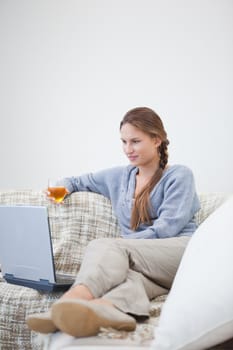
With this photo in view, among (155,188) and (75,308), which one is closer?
(75,308)

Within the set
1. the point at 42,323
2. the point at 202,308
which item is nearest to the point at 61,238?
the point at 42,323

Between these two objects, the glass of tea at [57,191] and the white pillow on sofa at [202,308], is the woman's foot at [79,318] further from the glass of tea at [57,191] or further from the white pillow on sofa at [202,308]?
the glass of tea at [57,191]

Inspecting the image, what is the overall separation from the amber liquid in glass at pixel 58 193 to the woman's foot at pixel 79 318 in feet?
4.21

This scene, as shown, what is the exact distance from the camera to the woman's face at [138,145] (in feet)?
7.59

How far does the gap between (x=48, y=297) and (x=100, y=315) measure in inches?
26.8

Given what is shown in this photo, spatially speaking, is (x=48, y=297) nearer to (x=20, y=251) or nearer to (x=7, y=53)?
(x=20, y=251)

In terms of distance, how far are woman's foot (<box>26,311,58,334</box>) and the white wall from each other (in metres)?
1.65

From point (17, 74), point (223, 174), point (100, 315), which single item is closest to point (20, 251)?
point (100, 315)

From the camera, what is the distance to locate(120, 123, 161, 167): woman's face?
91.0 inches

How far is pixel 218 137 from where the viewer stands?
105 inches

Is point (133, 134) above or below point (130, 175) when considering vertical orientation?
above

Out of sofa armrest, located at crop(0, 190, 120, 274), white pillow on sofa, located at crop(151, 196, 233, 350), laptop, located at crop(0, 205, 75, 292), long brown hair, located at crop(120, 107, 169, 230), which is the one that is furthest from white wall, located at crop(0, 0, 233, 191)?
white pillow on sofa, located at crop(151, 196, 233, 350)

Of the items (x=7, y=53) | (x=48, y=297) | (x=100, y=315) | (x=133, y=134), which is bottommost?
(x=48, y=297)

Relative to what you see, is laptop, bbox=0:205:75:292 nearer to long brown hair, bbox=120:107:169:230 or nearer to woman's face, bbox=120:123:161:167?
long brown hair, bbox=120:107:169:230
